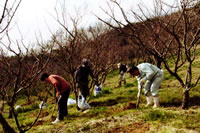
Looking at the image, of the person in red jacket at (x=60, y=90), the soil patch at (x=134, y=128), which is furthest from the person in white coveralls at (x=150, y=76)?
the person in red jacket at (x=60, y=90)

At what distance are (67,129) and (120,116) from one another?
1432mm

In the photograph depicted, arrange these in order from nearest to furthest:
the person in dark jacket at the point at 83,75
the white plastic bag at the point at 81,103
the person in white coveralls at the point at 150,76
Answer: the person in white coveralls at the point at 150,76 → the white plastic bag at the point at 81,103 → the person in dark jacket at the point at 83,75

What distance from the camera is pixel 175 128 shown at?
3.27 meters

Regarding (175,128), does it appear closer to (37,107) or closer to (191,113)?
(191,113)

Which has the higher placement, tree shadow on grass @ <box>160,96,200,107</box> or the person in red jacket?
the person in red jacket

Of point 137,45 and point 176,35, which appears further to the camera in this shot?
point 137,45

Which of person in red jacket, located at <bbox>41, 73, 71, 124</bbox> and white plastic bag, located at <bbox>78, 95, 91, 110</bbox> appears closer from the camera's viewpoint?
person in red jacket, located at <bbox>41, 73, 71, 124</bbox>

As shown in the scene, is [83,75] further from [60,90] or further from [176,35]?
[176,35]

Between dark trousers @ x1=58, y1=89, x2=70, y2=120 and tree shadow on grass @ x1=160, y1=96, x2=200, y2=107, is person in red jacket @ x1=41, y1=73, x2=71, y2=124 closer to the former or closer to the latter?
dark trousers @ x1=58, y1=89, x2=70, y2=120

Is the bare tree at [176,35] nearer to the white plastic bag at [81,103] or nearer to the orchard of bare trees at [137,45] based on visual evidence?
the orchard of bare trees at [137,45]

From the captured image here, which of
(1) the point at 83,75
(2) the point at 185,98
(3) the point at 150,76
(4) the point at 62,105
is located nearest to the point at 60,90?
(4) the point at 62,105

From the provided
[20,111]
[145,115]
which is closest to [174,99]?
[145,115]

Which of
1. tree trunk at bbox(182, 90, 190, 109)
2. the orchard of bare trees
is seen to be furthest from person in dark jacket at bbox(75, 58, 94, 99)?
tree trunk at bbox(182, 90, 190, 109)

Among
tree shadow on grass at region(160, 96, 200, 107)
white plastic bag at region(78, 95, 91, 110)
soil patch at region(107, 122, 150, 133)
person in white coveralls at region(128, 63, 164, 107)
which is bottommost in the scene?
soil patch at region(107, 122, 150, 133)
